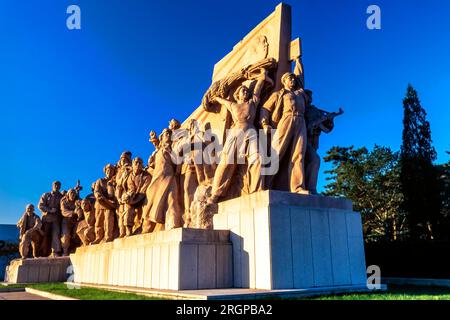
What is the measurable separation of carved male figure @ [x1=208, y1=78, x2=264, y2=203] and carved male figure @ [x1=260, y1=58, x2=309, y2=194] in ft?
1.19

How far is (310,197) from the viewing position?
7.43 m

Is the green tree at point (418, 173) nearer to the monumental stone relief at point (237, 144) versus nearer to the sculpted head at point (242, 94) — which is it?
the monumental stone relief at point (237, 144)

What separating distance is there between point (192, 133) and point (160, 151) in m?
1.15

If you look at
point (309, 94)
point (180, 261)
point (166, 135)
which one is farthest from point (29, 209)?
point (309, 94)

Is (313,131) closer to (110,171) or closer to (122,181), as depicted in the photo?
(122,181)

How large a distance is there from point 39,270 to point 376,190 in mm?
20294

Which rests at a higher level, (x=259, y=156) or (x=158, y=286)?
(x=259, y=156)

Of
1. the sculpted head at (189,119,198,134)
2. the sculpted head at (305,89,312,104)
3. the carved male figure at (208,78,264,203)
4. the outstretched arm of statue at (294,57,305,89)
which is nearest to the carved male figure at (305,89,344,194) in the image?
the sculpted head at (305,89,312,104)

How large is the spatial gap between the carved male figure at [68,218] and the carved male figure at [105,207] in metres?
2.72

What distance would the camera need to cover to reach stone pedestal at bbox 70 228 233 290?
677cm
